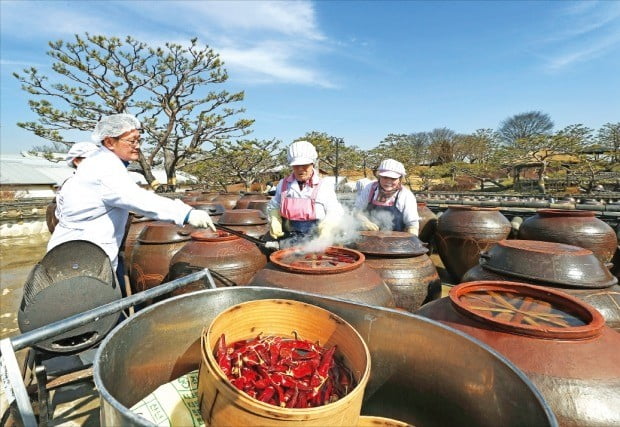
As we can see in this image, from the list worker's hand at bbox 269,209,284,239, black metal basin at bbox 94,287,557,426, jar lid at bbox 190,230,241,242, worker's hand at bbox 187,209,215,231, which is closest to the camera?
black metal basin at bbox 94,287,557,426

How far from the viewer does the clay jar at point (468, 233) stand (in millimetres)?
6945

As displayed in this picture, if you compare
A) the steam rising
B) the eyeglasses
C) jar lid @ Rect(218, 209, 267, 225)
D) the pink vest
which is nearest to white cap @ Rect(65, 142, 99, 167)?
the eyeglasses

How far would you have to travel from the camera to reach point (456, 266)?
7453 mm

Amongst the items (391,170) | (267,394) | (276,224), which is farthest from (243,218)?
(267,394)

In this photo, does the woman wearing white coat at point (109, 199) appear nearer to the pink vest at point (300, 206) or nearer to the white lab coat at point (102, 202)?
the white lab coat at point (102, 202)

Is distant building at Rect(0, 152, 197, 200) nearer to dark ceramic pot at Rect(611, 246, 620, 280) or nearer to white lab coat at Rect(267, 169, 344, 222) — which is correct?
white lab coat at Rect(267, 169, 344, 222)

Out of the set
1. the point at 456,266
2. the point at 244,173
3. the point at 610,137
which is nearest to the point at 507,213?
the point at 456,266

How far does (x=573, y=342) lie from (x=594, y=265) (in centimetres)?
178

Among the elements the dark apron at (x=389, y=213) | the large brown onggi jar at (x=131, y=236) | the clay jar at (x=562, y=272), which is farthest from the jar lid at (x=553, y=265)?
the large brown onggi jar at (x=131, y=236)

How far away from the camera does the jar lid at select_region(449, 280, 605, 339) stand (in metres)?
2.02

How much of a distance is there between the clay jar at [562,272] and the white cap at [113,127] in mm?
3923

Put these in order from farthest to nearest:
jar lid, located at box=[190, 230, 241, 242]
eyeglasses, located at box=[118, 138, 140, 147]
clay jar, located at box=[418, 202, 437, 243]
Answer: clay jar, located at box=[418, 202, 437, 243] → jar lid, located at box=[190, 230, 241, 242] → eyeglasses, located at box=[118, 138, 140, 147]

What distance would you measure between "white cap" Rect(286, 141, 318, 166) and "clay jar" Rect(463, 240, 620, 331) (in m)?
2.34

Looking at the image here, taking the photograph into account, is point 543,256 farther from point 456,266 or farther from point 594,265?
point 456,266
